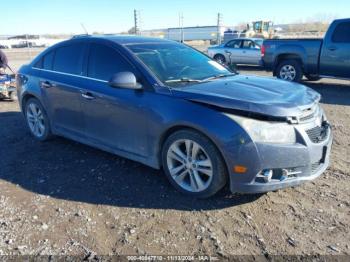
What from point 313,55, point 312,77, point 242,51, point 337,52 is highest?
point 337,52

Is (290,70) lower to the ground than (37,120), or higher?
lower

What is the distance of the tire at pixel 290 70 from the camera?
11242mm

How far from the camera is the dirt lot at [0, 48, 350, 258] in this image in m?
3.16

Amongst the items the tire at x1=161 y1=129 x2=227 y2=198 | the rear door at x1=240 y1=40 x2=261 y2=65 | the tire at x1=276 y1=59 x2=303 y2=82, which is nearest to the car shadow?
the tire at x1=161 y1=129 x2=227 y2=198

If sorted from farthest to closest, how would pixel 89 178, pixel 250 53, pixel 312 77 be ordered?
pixel 250 53 → pixel 312 77 → pixel 89 178

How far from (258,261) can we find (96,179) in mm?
2310

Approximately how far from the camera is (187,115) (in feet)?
12.1

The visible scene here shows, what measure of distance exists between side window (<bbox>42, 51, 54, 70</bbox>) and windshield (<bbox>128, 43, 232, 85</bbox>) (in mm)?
1754

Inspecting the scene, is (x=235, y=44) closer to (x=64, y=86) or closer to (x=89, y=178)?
(x=64, y=86)

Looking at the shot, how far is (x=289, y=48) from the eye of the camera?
11.3m

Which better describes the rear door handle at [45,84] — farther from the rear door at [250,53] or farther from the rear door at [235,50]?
the rear door at [235,50]

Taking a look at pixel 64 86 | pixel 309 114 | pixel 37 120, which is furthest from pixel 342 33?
pixel 37 120

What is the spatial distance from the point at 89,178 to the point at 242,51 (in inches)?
568

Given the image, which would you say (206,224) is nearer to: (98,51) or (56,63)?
(98,51)
